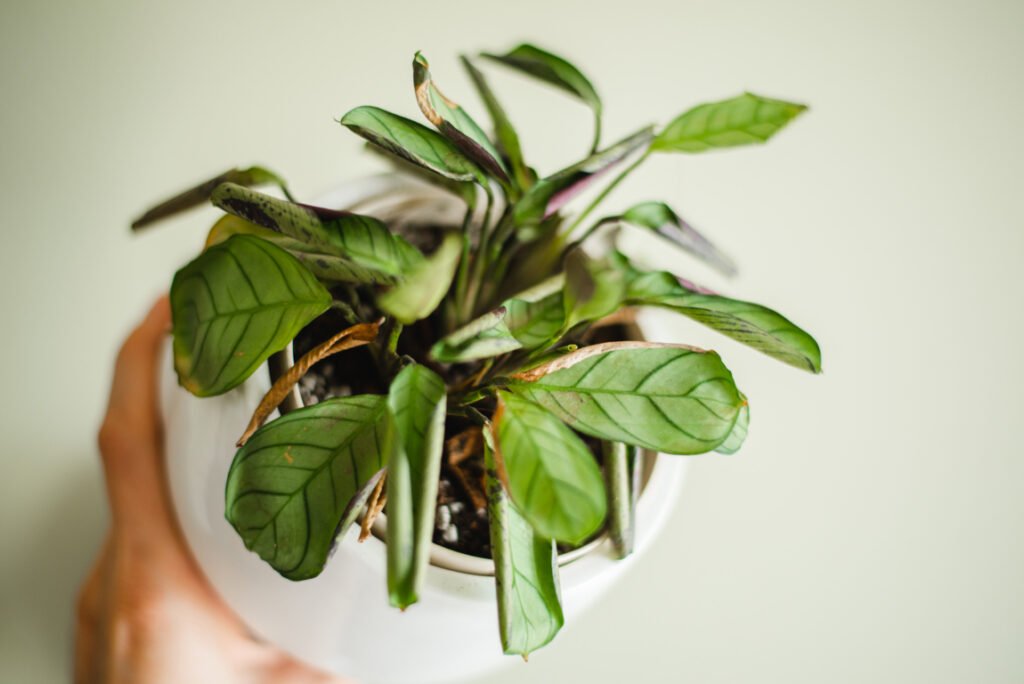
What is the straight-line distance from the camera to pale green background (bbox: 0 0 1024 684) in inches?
32.4

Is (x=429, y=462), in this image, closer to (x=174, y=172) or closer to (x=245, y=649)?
(x=245, y=649)

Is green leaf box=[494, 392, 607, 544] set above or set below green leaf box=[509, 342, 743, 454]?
below

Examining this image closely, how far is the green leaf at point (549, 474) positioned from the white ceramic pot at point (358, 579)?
0.12 meters

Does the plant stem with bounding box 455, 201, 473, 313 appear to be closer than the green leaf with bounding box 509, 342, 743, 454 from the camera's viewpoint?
No

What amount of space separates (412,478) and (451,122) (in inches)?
6.6

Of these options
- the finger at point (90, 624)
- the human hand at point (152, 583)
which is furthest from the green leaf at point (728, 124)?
the finger at point (90, 624)

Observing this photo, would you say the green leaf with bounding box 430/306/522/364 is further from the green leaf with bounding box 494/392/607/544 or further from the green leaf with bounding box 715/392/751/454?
the green leaf with bounding box 715/392/751/454

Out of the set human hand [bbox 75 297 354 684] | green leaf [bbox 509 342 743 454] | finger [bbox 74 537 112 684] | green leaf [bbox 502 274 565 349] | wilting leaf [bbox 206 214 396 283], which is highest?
wilting leaf [bbox 206 214 396 283]

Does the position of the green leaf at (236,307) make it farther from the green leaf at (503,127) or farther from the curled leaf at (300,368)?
the green leaf at (503,127)

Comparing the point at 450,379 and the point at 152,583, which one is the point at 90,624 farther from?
the point at 450,379

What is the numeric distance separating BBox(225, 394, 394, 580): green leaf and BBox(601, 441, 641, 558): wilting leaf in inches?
5.6

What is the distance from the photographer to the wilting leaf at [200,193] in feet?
1.34

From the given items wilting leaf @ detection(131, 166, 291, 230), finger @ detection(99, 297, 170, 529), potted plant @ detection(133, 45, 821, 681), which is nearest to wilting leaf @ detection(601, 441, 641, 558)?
potted plant @ detection(133, 45, 821, 681)

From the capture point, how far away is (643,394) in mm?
354
